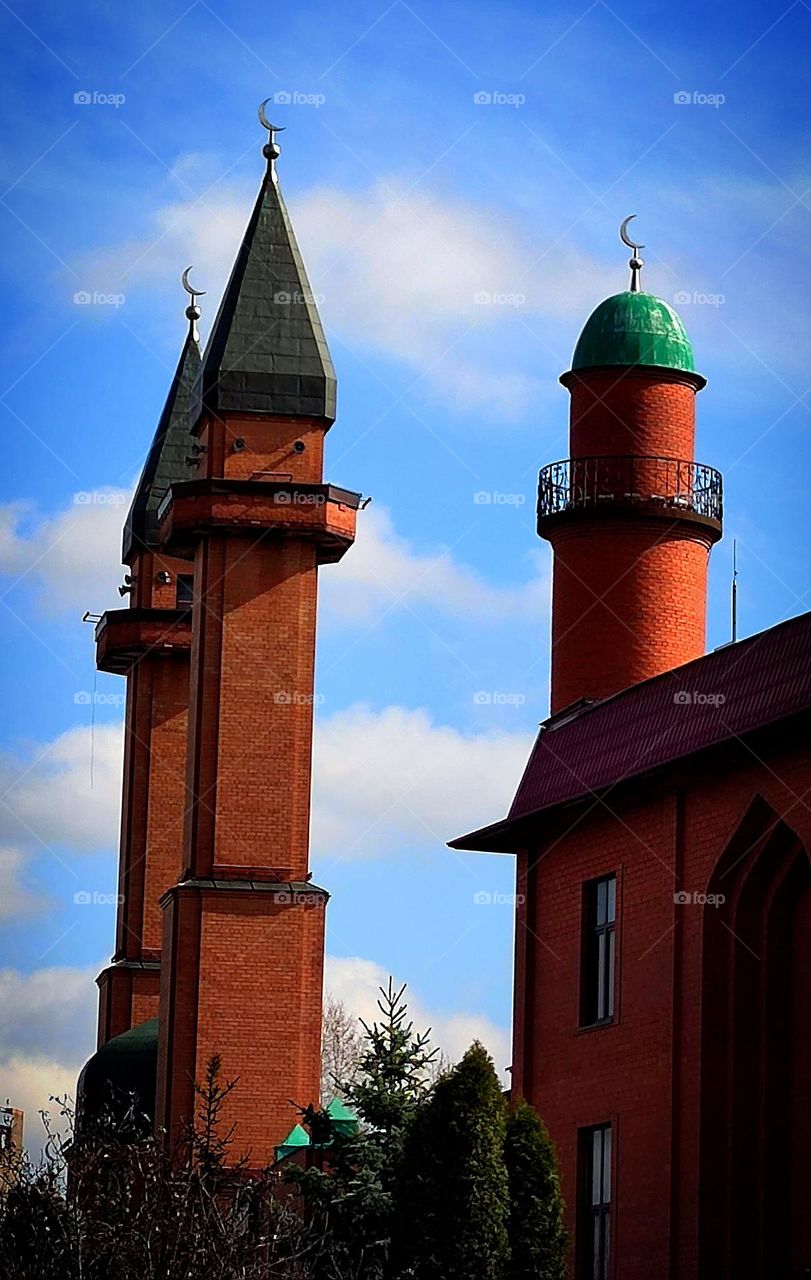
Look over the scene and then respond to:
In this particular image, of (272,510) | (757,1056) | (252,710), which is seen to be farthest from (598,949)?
(272,510)

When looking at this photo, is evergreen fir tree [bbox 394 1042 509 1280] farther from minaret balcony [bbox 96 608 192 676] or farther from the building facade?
minaret balcony [bbox 96 608 192 676]

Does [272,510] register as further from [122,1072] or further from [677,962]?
[677,962]

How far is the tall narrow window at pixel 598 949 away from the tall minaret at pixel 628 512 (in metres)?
7.72

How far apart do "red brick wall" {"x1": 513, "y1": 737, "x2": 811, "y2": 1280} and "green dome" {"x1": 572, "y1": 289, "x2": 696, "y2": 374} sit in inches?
409

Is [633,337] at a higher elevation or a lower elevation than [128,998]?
higher

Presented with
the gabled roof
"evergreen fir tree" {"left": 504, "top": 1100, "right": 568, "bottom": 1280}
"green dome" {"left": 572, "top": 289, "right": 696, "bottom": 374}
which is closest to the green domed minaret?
"green dome" {"left": 572, "top": 289, "right": 696, "bottom": 374}

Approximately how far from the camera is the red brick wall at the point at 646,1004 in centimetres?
2683

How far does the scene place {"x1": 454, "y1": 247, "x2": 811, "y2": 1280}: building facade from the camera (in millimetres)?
26438

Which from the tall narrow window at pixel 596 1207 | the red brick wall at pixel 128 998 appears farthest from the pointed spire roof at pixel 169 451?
the tall narrow window at pixel 596 1207

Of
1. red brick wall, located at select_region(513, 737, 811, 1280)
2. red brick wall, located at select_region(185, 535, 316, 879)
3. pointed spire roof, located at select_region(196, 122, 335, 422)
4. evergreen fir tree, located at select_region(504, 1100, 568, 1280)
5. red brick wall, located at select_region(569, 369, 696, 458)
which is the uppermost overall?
pointed spire roof, located at select_region(196, 122, 335, 422)

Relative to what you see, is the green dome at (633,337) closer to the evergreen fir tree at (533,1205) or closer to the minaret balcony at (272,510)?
the minaret balcony at (272,510)

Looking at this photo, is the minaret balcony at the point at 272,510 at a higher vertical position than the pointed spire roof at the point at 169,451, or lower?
lower

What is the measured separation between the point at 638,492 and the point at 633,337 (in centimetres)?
249

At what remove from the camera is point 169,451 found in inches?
2051
